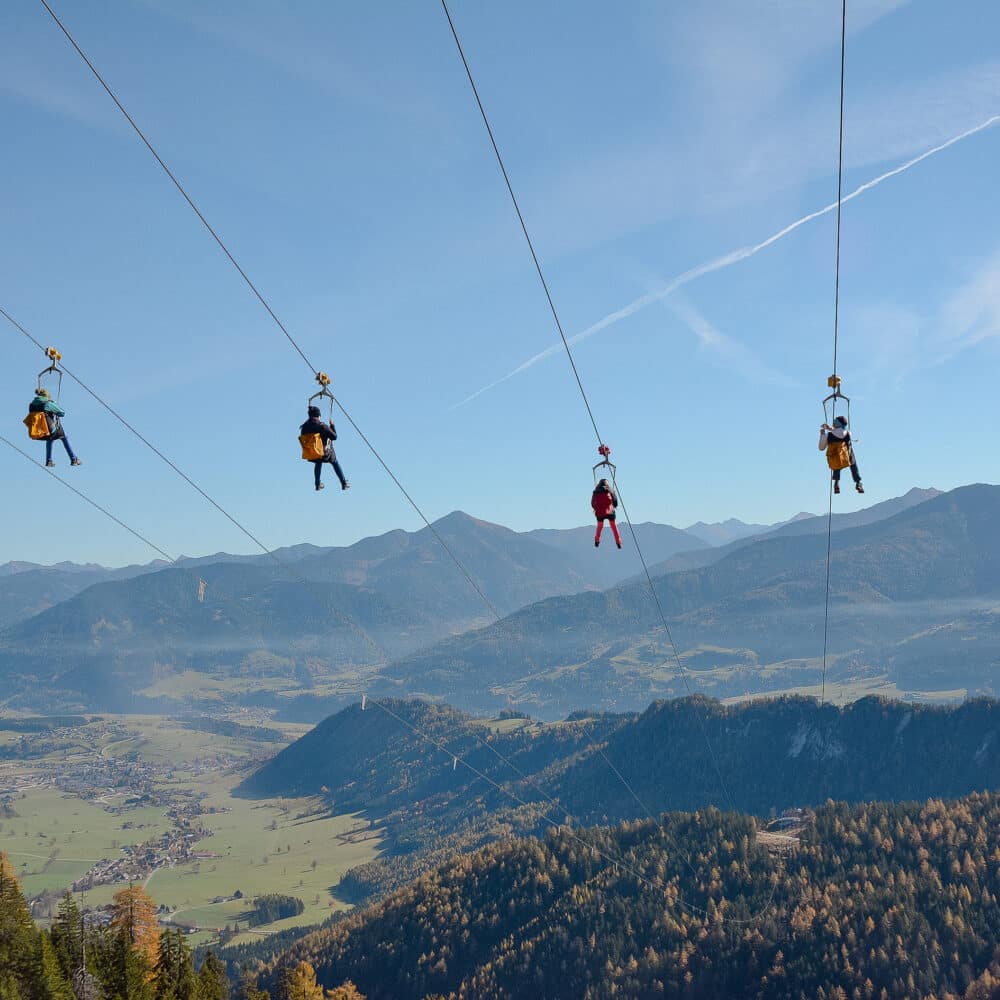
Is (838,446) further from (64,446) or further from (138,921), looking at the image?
(138,921)

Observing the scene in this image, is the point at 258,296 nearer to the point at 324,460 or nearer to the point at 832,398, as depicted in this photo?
the point at 324,460

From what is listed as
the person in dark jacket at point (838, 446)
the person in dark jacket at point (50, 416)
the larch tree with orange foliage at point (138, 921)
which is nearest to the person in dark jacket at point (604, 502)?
the person in dark jacket at point (838, 446)

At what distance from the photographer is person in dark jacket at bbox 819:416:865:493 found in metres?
44.0

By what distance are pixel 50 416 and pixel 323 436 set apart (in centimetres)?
1659

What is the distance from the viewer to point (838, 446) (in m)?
44.3

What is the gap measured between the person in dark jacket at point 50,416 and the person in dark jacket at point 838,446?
136 ft

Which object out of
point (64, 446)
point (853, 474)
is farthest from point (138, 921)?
point (853, 474)

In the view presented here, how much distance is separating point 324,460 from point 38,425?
54.1 ft

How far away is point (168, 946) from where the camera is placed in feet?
308

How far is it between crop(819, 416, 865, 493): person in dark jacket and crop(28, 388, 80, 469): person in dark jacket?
41543 millimetres

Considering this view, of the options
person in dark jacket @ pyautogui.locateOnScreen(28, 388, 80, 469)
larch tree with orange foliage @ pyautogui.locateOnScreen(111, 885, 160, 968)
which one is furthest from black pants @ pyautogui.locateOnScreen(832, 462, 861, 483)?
larch tree with orange foliage @ pyautogui.locateOnScreen(111, 885, 160, 968)

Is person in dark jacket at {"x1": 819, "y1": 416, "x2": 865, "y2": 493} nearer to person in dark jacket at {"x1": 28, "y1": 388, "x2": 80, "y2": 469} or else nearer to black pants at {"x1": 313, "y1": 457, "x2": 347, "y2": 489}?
black pants at {"x1": 313, "y1": 457, "x2": 347, "y2": 489}

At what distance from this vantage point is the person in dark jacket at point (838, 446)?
4403 cm

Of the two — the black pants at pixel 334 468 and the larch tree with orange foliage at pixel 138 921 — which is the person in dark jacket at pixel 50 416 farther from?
the larch tree with orange foliage at pixel 138 921
